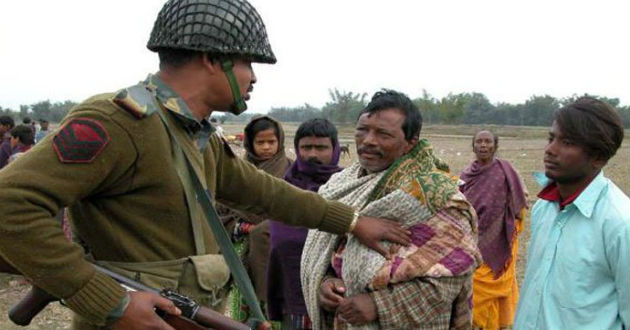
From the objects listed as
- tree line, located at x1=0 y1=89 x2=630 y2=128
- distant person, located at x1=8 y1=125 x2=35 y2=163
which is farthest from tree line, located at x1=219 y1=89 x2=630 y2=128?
distant person, located at x1=8 y1=125 x2=35 y2=163

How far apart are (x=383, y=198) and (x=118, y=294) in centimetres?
123

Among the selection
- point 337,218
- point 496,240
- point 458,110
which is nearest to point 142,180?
point 337,218

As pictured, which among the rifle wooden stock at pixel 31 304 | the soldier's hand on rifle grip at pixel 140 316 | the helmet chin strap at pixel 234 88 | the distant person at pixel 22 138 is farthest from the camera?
the distant person at pixel 22 138

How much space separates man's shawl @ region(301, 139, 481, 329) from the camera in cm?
235

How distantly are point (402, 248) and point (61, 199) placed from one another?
56.3 inches

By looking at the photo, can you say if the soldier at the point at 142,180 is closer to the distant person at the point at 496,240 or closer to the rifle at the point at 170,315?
the rifle at the point at 170,315

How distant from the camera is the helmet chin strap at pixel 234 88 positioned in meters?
1.85

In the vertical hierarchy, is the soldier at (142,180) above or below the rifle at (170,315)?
above

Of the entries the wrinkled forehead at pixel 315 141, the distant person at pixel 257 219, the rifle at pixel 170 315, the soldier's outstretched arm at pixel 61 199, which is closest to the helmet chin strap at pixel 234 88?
the soldier's outstretched arm at pixel 61 199

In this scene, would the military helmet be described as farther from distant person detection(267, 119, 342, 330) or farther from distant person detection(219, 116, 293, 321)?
distant person detection(219, 116, 293, 321)

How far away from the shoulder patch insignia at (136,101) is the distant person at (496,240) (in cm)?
396

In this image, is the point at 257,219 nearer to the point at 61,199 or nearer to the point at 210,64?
the point at 210,64

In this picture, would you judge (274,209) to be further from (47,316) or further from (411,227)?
(47,316)

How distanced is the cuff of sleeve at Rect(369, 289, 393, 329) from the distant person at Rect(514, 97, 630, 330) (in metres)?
0.60
